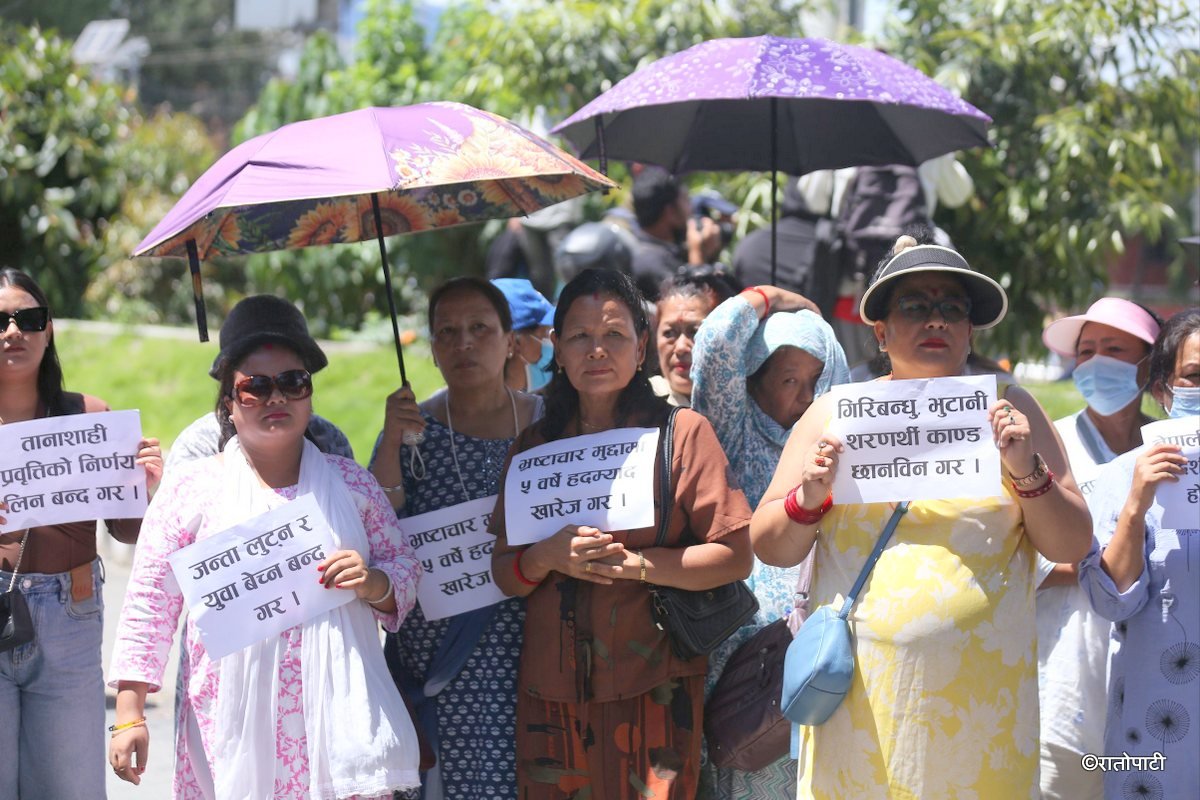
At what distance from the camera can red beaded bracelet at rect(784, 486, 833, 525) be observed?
3281mm

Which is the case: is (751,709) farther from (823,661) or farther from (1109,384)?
(1109,384)

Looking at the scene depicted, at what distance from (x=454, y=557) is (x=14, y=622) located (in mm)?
1173

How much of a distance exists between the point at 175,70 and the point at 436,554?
1870 inches

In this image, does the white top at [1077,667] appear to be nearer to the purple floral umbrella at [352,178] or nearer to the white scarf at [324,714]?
the purple floral umbrella at [352,178]

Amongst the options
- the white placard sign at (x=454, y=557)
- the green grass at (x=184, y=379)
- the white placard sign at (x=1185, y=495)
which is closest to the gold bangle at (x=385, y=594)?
the white placard sign at (x=454, y=557)

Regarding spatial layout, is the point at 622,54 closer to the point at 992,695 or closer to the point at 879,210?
the point at 879,210

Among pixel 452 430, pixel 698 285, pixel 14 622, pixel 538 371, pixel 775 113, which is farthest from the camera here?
pixel 538 371

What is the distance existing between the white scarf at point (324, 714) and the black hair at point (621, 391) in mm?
648

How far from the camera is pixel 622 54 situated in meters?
9.63

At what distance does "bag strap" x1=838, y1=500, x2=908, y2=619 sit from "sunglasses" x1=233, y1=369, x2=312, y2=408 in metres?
1.47

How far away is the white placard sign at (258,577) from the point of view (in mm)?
3551

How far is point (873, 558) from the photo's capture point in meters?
3.28

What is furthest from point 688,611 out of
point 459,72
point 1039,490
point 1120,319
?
point 459,72

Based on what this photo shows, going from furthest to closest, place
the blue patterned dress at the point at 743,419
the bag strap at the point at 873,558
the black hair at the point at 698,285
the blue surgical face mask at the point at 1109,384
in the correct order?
the black hair at the point at 698,285, the blue surgical face mask at the point at 1109,384, the blue patterned dress at the point at 743,419, the bag strap at the point at 873,558
